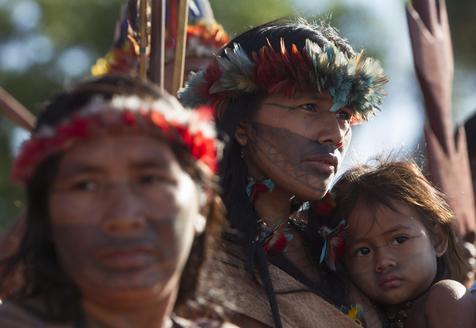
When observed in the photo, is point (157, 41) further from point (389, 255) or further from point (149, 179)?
point (149, 179)

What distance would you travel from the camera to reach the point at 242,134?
182 inches

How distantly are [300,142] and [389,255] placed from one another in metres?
0.51

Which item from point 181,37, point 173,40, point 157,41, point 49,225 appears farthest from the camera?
point 173,40

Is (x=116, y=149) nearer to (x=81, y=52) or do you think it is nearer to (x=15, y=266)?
(x=15, y=266)

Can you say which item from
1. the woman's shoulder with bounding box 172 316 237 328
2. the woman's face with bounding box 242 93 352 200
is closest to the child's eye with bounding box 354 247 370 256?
the woman's face with bounding box 242 93 352 200

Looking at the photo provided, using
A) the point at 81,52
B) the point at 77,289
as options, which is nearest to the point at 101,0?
the point at 81,52

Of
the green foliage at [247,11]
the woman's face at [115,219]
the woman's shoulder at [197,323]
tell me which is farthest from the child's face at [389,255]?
the green foliage at [247,11]

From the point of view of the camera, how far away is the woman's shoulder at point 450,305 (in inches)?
173

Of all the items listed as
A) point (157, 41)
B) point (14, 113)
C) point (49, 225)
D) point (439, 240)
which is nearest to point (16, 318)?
point (49, 225)

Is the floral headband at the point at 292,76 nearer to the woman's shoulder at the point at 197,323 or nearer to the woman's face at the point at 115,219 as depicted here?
the woman's shoulder at the point at 197,323

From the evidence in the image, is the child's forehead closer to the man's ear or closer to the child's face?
the child's face

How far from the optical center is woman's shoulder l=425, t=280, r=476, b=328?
14.4 ft

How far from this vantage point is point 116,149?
10.3 ft

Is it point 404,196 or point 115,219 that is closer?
point 115,219
